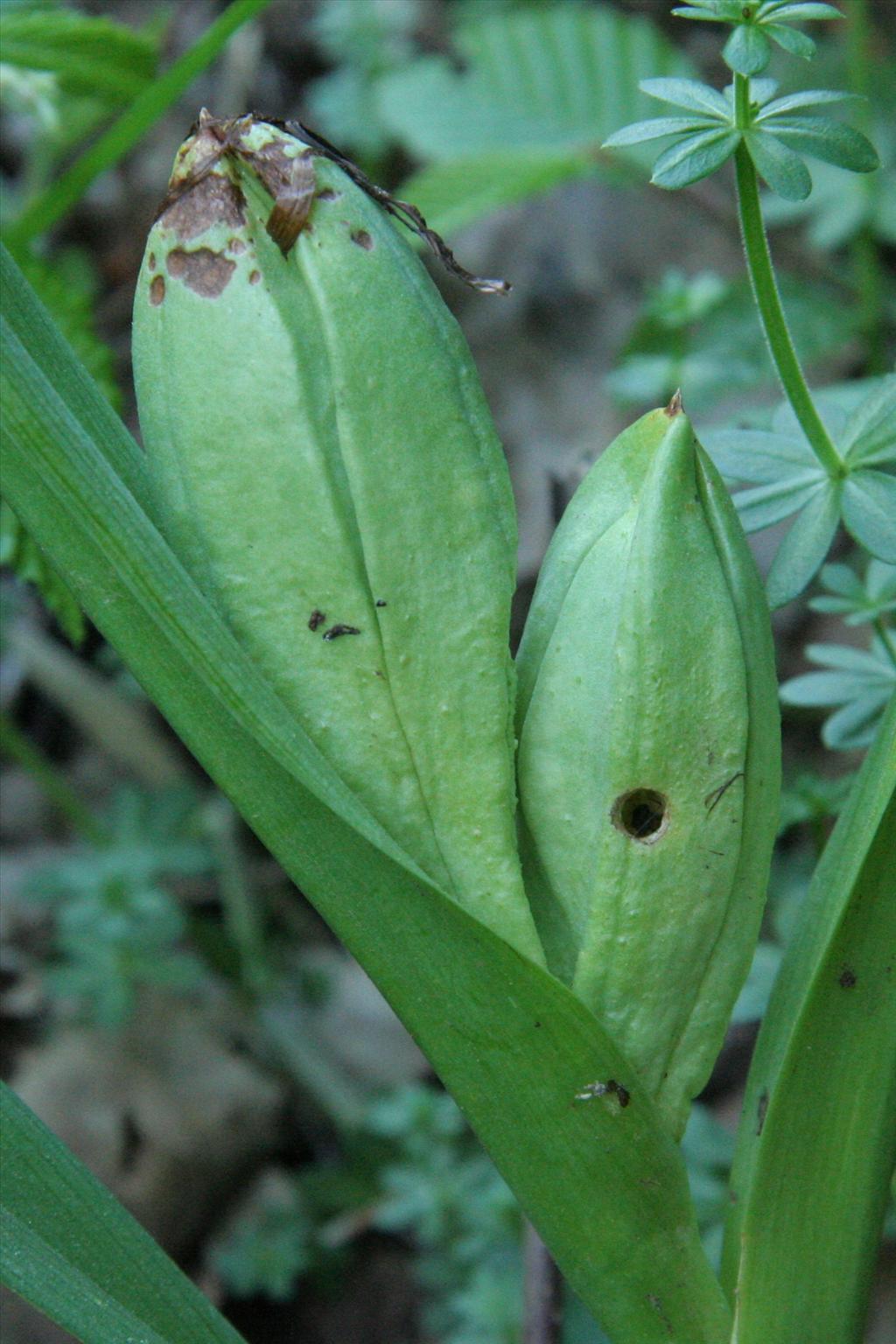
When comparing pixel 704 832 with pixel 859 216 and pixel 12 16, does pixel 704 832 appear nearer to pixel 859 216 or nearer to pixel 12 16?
pixel 12 16

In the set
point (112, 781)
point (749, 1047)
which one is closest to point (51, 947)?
point (112, 781)

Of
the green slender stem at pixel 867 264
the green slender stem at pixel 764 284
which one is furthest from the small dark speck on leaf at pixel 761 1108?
the green slender stem at pixel 867 264

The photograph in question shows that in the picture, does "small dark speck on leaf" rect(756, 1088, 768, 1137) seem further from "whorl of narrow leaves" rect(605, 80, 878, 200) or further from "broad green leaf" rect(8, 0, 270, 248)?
"broad green leaf" rect(8, 0, 270, 248)

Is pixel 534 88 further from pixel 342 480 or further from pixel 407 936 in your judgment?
pixel 407 936

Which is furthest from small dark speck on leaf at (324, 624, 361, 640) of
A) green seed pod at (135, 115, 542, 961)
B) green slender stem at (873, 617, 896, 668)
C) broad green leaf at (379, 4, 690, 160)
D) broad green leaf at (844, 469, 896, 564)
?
broad green leaf at (379, 4, 690, 160)

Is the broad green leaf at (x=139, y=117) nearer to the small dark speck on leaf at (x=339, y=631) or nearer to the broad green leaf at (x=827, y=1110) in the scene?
the small dark speck on leaf at (x=339, y=631)

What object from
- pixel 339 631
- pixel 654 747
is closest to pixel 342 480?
pixel 339 631
